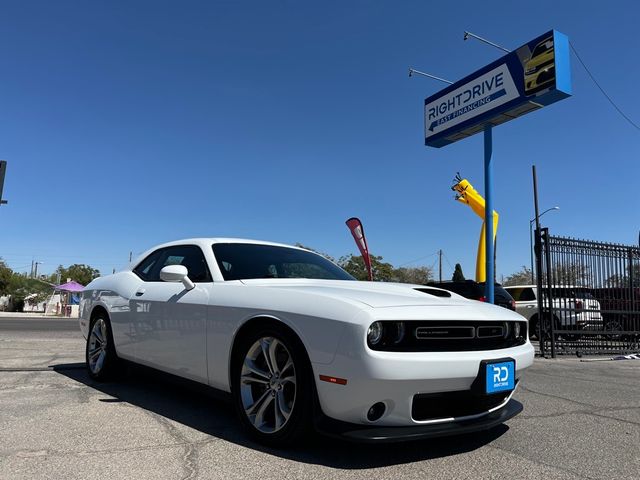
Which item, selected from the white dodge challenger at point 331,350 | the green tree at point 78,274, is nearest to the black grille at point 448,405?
the white dodge challenger at point 331,350

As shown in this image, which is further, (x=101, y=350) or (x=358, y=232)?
(x=358, y=232)

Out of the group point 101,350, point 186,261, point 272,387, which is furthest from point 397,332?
point 101,350

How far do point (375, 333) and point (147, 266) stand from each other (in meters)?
3.12

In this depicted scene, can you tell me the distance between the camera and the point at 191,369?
12.6ft

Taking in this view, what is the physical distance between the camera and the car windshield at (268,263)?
13.4 ft

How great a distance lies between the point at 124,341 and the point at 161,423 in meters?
1.37

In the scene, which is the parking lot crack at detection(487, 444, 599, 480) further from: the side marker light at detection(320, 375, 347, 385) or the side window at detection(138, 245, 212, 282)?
the side window at detection(138, 245, 212, 282)

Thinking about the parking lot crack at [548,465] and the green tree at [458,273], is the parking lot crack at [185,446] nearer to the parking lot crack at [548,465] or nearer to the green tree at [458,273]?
the parking lot crack at [548,465]

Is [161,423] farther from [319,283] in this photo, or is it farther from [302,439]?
[319,283]

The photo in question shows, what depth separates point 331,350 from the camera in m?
2.85

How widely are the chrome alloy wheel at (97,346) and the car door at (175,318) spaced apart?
819 mm

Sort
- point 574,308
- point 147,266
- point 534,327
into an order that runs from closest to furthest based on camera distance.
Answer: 1. point 147,266
2. point 574,308
3. point 534,327

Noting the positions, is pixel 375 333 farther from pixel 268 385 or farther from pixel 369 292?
pixel 268 385

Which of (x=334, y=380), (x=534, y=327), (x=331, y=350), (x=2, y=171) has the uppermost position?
(x=2, y=171)
